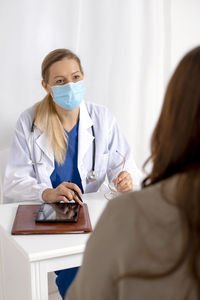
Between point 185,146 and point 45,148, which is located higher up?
point 185,146

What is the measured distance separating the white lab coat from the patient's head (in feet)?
3.77

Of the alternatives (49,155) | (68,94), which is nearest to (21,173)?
(49,155)

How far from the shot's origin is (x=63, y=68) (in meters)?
1.96

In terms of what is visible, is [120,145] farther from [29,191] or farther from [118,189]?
[29,191]

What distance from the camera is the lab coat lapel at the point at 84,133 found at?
2012 mm

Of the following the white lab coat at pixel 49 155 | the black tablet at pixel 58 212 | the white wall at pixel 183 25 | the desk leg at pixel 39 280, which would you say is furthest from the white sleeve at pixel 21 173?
the white wall at pixel 183 25

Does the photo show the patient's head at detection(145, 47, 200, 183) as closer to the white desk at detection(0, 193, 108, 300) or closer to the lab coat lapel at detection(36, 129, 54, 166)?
the white desk at detection(0, 193, 108, 300)

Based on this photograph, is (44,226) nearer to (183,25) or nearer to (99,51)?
(99,51)

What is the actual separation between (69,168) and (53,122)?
0.77 feet

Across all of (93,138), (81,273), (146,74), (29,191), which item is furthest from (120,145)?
(81,273)

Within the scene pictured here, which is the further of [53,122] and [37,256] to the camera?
[53,122]

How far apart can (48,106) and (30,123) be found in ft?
0.41

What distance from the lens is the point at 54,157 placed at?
1971mm

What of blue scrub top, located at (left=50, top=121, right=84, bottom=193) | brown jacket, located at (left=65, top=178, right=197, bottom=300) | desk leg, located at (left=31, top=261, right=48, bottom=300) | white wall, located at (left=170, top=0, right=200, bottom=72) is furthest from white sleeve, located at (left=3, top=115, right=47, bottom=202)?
white wall, located at (left=170, top=0, right=200, bottom=72)
